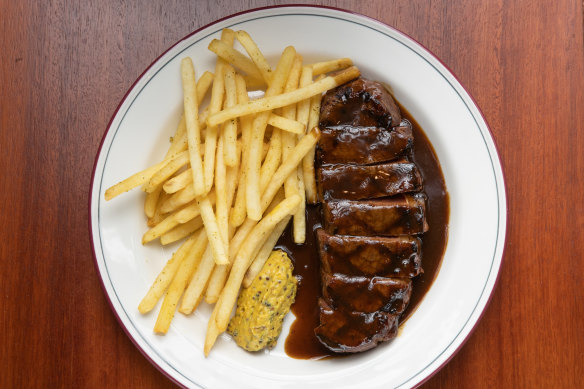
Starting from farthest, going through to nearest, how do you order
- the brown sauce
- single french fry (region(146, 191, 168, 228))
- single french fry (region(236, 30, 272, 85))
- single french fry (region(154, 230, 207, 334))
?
the brown sauce → single french fry (region(146, 191, 168, 228)) → single french fry (region(154, 230, 207, 334)) → single french fry (region(236, 30, 272, 85))

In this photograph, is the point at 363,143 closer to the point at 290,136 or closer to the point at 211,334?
the point at 290,136

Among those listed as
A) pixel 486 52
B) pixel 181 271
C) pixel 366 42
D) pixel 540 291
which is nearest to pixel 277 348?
pixel 181 271

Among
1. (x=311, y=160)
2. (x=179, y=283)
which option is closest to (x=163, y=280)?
(x=179, y=283)

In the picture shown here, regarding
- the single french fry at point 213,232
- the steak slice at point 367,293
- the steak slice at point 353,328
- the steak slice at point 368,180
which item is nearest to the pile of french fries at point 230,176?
the single french fry at point 213,232

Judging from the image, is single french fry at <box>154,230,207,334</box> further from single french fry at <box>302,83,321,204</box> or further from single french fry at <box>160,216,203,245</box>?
single french fry at <box>302,83,321,204</box>

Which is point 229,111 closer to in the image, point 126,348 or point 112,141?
point 112,141

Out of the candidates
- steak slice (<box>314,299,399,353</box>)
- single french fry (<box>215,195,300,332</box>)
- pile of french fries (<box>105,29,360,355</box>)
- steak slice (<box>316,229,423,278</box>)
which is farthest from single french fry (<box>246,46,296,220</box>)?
steak slice (<box>314,299,399,353</box>)
